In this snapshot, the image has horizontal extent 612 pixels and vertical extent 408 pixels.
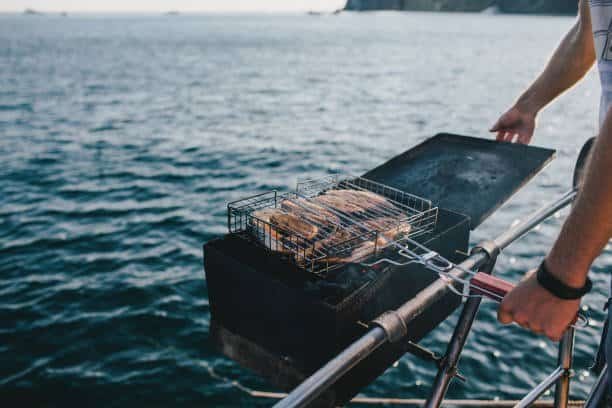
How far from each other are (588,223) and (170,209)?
60.7 ft

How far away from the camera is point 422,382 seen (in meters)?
10.5

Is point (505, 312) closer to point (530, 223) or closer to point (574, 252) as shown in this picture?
point (574, 252)

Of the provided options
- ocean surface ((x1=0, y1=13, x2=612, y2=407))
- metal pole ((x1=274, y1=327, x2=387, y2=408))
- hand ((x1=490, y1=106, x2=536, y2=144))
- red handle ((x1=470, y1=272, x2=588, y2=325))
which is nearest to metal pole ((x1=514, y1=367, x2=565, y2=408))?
red handle ((x1=470, y1=272, x2=588, y2=325))

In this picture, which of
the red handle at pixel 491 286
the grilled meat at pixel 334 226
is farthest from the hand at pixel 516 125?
the red handle at pixel 491 286

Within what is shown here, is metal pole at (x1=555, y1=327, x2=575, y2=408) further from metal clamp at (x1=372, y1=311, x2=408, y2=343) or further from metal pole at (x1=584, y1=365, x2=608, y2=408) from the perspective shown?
metal clamp at (x1=372, y1=311, x2=408, y2=343)

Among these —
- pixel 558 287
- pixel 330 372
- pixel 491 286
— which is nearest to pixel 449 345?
pixel 491 286

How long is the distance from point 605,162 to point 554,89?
2.24 meters

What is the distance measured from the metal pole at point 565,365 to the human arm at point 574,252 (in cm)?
119

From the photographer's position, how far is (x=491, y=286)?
2.36 meters

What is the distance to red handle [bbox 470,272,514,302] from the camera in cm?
234

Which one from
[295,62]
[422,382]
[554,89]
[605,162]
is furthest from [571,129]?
[295,62]

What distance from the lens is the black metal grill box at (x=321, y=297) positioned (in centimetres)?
291

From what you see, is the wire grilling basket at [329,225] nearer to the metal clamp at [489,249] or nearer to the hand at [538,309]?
the metal clamp at [489,249]

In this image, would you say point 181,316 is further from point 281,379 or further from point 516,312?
point 516,312
